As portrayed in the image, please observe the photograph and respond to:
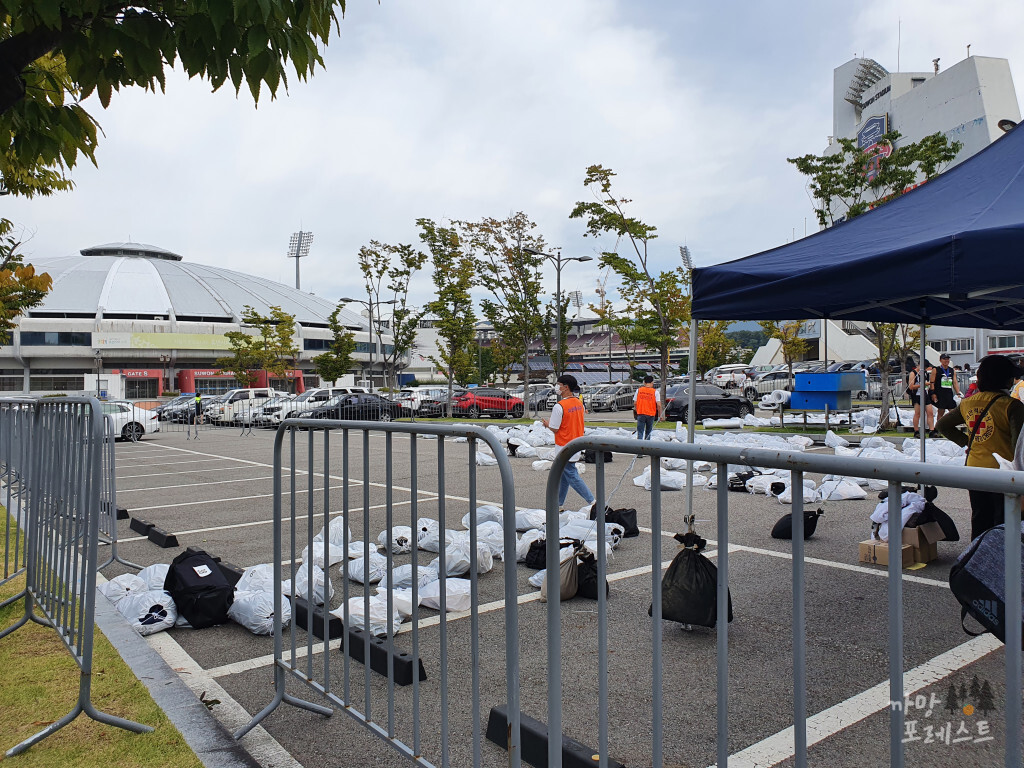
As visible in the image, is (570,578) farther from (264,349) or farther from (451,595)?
(264,349)

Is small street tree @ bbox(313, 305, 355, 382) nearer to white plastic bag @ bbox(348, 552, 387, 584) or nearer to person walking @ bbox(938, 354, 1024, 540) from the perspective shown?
white plastic bag @ bbox(348, 552, 387, 584)

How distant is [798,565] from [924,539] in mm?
4876

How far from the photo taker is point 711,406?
27.5m

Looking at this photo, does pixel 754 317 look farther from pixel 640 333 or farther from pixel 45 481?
pixel 640 333

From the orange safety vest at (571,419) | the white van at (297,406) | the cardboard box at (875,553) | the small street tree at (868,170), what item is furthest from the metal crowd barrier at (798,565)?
the white van at (297,406)

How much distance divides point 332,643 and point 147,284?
95086mm

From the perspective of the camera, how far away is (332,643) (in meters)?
4.43

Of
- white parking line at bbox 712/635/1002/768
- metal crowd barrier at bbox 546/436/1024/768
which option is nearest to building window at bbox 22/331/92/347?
white parking line at bbox 712/635/1002/768

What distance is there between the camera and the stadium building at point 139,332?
69.5 meters

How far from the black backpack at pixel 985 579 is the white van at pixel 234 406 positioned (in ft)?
116

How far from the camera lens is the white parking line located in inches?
119

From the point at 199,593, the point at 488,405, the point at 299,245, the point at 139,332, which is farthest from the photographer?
the point at 299,245

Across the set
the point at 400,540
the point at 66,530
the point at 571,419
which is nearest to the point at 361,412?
the point at 571,419

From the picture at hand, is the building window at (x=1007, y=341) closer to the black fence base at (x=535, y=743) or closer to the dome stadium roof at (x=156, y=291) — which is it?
the black fence base at (x=535, y=743)
